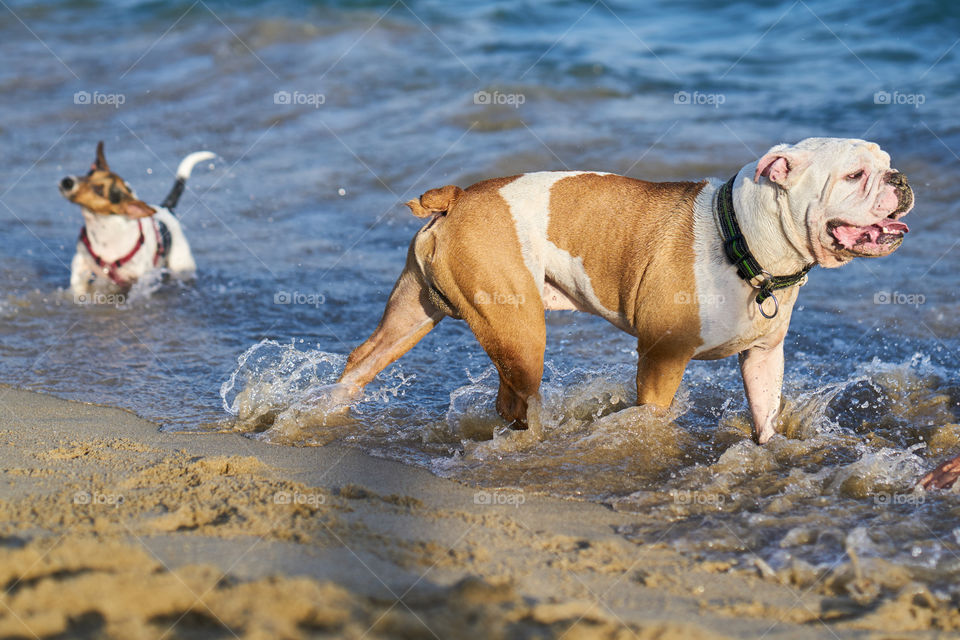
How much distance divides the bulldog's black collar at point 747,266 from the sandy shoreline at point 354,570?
3.67 ft

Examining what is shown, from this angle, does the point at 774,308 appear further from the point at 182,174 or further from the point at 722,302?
the point at 182,174

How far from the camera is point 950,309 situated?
20.5 ft

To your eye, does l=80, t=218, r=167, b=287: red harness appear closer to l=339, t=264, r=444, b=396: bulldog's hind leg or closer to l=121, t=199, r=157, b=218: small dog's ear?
l=121, t=199, r=157, b=218: small dog's ear

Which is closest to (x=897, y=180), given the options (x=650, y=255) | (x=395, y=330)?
(x=650, y=255)

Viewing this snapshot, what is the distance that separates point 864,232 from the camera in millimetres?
3738

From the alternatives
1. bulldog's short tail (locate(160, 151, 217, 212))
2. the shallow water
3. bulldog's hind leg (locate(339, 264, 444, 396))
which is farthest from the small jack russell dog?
bulldog's hind leg (locate(339, 264, 444, 396))

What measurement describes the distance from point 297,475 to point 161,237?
4143 mm

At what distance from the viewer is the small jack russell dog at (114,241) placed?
23.1 feet

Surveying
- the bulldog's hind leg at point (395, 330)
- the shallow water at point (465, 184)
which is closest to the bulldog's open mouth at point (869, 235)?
the shallow water at point (465, 184)

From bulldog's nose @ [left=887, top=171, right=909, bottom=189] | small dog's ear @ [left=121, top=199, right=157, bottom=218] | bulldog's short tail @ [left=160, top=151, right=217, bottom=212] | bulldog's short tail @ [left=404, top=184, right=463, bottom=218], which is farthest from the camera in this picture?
bulldog's short tail @ [left=160, top=151, right=217, bottom=212]

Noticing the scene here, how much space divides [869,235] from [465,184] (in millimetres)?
5968

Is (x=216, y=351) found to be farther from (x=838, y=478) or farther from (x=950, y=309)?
(x=950, y=309)

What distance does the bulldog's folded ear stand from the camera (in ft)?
12.1

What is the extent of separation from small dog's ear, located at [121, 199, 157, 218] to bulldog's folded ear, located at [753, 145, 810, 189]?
16.3 ft
